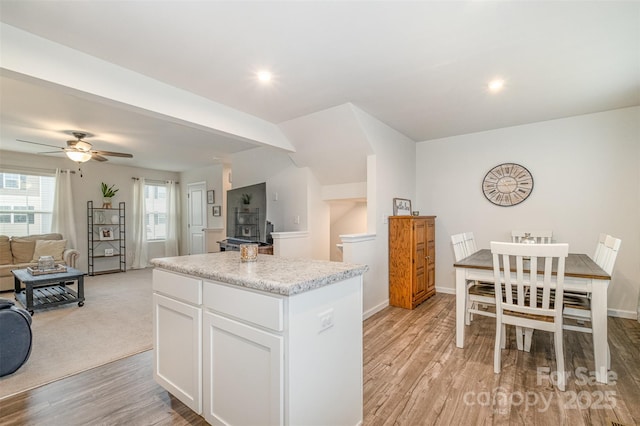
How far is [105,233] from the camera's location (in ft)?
21.8

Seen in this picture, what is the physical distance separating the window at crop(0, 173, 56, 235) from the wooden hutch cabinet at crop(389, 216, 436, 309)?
6873mm

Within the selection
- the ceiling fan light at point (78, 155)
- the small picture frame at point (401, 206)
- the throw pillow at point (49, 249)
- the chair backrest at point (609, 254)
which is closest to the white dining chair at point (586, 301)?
the chair backrest at point (609, 254)

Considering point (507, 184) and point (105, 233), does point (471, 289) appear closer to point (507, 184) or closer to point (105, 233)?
point (507, 184)

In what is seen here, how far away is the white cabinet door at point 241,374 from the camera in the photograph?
129 cm

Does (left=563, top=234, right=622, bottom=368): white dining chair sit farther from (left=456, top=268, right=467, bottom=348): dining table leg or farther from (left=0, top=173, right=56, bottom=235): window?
(left=0, top=173, right=56, bottom=235): window

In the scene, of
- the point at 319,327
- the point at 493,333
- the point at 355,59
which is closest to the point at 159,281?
the point at 319,327

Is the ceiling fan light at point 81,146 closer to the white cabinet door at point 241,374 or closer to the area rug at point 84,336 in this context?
the area rug at point 84,336

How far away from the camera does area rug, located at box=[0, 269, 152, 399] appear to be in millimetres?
2318

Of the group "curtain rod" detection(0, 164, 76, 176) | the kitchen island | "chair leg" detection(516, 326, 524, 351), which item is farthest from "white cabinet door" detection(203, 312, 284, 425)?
"curtain rod" detection(0, 164, 76, 176)

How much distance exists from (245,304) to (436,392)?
1.58m

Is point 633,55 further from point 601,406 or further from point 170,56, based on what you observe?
point 170,56

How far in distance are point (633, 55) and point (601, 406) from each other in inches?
105

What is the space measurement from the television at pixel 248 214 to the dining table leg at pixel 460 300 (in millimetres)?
2700

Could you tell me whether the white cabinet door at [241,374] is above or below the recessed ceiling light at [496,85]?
below
